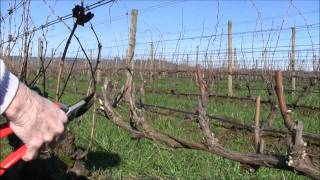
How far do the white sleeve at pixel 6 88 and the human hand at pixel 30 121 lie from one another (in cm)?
1

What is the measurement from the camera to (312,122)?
25.3 ft

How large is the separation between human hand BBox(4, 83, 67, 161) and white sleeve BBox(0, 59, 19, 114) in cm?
1

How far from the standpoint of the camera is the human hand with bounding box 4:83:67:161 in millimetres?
1369

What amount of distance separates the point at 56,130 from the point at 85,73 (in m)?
29.0

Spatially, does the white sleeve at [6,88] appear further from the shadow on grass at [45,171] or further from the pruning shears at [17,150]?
the shadow on grass at [45,171]

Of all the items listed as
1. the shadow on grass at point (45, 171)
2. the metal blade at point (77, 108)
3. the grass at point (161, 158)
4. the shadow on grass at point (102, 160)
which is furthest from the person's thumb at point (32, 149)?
the shadow on grass at point (102, 160)

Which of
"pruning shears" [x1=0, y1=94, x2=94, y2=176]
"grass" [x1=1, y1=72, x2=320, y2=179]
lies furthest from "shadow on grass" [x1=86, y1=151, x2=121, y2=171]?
"pruning shears" [x1=0, y1=94, x2=94, y2=176]

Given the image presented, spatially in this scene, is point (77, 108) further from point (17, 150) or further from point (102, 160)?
point (102, 160)

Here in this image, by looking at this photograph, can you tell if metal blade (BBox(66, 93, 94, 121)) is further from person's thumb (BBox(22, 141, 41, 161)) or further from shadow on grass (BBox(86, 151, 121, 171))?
shadow on grass (BBox(86, 151, 121, 171))

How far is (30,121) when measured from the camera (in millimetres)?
1371

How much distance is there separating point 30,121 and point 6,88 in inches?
4.3

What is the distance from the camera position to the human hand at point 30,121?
1.37 meters

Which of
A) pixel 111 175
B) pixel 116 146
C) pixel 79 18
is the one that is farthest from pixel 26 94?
pixel 116 146

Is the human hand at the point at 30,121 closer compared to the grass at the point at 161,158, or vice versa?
the human hand at the point at 30,121
